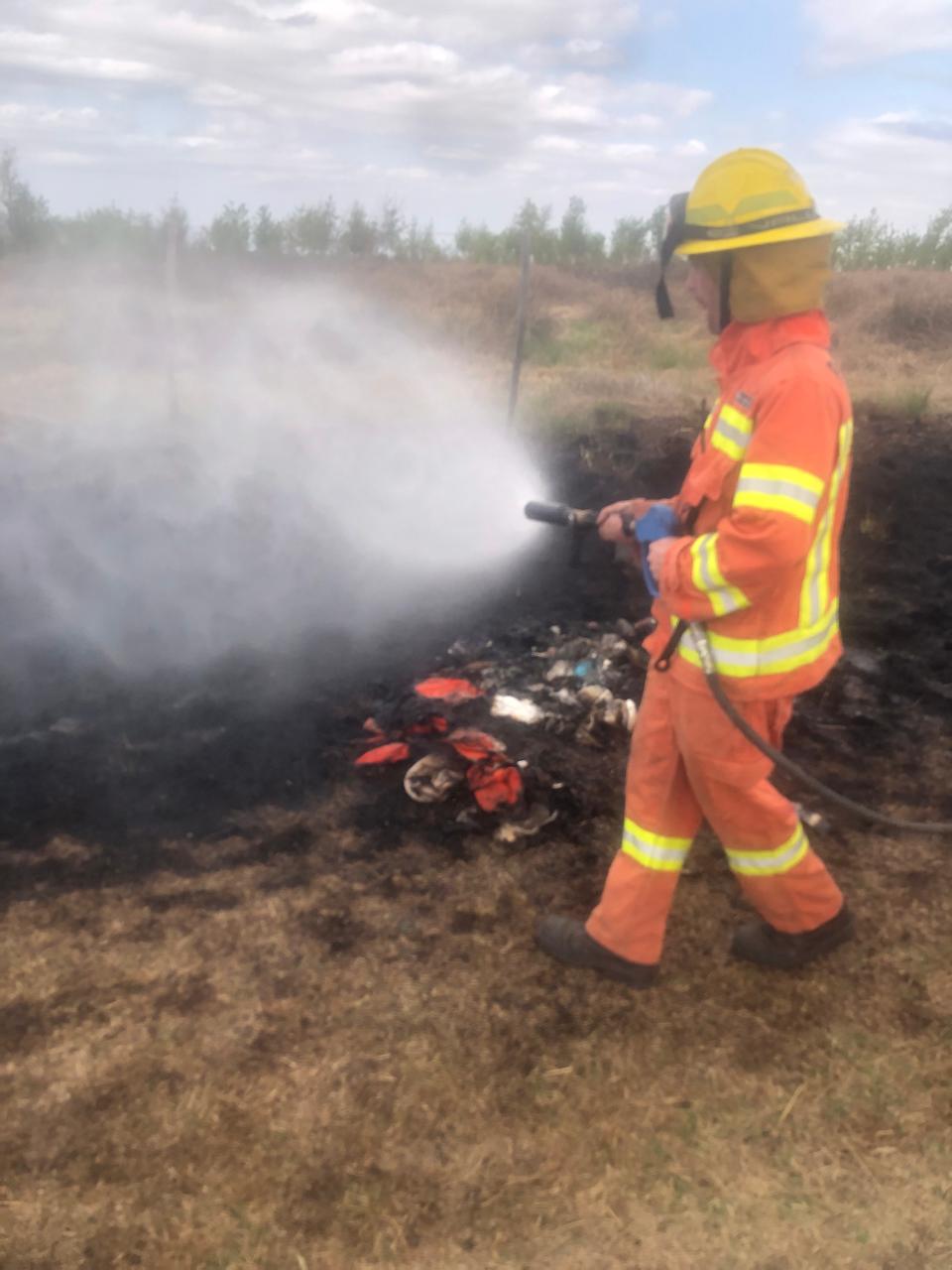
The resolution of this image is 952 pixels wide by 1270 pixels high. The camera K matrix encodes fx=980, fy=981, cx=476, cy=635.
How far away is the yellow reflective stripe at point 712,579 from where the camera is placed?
2520 millimetres

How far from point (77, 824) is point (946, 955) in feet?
10.9

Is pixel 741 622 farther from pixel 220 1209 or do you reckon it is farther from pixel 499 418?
pixel 499 418

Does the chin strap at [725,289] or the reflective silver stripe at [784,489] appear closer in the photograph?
the reflective silver stripe at [784,489]

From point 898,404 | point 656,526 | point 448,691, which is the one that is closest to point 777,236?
point 656,526

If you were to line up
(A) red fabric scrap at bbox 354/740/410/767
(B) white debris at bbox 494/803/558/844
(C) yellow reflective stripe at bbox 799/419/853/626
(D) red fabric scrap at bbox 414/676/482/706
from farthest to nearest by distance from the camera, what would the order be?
(D) red fabric scrap at bbox 414/676/482/706 < (A) red fabric scrap at bbox 354/740/410/767 < (B) white debris at bbox 494/803/558/844 < (C) yellow reflective stripe at bbox 799/419/853/626

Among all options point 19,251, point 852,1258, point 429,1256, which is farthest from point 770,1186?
point 19,251

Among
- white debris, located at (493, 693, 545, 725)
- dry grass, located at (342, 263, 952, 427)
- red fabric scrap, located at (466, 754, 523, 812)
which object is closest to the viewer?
red fabric scrap, located at (466, 754, 523, 812)

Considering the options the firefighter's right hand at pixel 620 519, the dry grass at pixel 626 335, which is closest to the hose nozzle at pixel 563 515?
the firefighter's right hand at pixel 620 519

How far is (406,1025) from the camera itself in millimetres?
3029

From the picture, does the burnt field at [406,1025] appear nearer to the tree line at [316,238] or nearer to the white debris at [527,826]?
the white debris at [527,826]

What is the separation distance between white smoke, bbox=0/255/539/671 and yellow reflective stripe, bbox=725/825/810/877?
3375 millimetres

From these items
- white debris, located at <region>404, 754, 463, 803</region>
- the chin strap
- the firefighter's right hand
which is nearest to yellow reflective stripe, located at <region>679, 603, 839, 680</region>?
the firefighter's right hand

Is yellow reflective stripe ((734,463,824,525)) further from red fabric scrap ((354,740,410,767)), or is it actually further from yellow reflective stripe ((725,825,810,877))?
red fabric scrap ((354,740,410,767))

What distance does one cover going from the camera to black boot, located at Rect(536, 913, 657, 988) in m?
3.19
